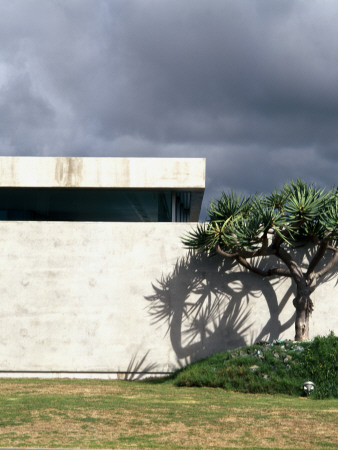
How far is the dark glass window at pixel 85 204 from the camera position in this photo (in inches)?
729

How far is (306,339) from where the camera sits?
1580 centimetres

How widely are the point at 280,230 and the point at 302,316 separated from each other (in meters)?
2.32

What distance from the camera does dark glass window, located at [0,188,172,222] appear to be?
1852 centimetres

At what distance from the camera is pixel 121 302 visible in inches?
673

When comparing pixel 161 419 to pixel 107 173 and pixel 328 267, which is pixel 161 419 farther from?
pixel 107 173

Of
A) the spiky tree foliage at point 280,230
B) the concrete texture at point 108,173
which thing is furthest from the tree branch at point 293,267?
the concrete texture at point 108,173

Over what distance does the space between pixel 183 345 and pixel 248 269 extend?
9.04ft

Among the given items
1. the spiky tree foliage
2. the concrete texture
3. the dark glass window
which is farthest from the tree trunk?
the dark glass window

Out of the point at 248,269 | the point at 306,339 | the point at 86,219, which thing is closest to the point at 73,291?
the point at 86,219

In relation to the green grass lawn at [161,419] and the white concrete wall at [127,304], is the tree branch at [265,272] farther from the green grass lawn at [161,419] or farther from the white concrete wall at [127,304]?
the green grass lawn at [161,419]

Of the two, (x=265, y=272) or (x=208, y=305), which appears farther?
(x=208, y=305)

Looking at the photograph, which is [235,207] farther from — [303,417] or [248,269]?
[303,417]

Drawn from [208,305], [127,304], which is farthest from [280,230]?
[127,304]

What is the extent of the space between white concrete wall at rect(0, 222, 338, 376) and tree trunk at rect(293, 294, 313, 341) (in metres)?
0.92
